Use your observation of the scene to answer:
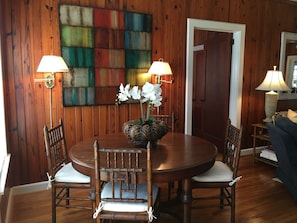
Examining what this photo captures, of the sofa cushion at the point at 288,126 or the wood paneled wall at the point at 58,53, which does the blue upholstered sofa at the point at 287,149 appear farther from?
the wood paneled wall at the point at 58,53

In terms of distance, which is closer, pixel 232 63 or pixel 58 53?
pixel 58 53

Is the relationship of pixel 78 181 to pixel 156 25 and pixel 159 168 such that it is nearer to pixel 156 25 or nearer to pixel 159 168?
pixel 159 168

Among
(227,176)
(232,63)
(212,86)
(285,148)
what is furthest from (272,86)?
(227,176)

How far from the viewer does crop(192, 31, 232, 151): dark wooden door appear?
4.58 meters

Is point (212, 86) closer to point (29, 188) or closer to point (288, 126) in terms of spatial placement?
point (288, 126)

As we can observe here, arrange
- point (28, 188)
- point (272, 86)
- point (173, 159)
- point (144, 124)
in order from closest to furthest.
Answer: point (173, 159), point (144, 124), point (28, 188), point (272, 86)

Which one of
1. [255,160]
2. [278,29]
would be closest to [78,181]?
[255,160]

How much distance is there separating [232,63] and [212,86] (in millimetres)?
623

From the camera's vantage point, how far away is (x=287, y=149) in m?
2.88

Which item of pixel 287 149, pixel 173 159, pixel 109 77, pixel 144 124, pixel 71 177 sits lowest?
pixel 71 177

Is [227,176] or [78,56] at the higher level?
[78,56]

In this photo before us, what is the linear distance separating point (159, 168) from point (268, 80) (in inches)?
Answer: 119

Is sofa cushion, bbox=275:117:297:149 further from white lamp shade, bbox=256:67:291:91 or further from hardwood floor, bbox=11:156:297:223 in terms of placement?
white lamp shade, bbox=256:67:291:91

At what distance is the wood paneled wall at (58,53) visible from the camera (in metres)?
2.94
